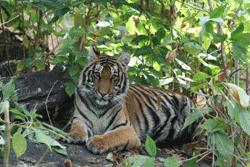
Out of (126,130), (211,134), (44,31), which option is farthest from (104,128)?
(211,134)

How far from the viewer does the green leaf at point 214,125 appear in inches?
155

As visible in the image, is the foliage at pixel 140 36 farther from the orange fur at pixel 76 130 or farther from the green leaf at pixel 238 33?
the green leaf at pixel 238 33

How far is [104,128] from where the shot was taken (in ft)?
18.7

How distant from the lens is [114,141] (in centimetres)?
535

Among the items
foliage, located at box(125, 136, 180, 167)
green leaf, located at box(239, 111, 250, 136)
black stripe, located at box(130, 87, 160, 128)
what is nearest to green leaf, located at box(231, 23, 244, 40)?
green leaf, located at box(239, 111, 250, 136)

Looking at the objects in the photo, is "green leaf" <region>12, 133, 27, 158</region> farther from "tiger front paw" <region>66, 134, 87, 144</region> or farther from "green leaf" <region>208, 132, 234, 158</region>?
"tiger front paw" <region>66, 134, 87, 144</region>

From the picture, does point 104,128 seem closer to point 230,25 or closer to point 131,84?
point 131,84

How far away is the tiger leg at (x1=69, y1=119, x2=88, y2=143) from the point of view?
5.31 meters

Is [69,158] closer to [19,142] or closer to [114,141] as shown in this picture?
[114,141]

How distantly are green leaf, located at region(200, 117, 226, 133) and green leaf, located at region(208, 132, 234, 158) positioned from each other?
0.10 ft

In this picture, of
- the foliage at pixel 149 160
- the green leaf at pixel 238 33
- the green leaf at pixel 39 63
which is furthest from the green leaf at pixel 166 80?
the foliage at pixel 149 160

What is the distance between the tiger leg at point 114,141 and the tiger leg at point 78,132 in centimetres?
12

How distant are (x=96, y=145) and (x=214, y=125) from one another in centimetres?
143

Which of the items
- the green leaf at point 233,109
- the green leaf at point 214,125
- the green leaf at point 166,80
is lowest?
the green leaf at point 214,125
